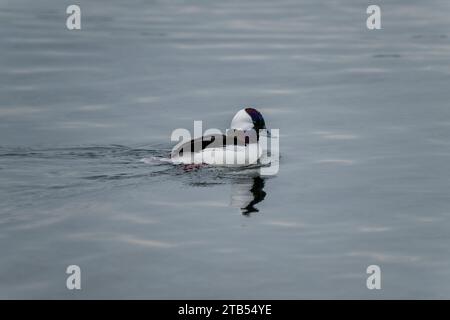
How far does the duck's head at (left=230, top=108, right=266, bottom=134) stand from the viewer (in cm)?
1688

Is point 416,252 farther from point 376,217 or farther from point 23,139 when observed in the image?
point 23,139

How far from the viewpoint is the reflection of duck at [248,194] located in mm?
14195

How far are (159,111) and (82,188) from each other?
452cm

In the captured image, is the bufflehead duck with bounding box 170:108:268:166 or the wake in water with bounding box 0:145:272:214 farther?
the bufflehead duck with bounding box 170:108:268:166

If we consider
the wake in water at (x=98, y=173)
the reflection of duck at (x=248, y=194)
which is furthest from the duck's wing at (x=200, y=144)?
the reflection of duck at (x=248, y=194)

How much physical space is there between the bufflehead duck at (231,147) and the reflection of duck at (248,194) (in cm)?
60

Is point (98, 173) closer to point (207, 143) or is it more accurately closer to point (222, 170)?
point (207, 143)

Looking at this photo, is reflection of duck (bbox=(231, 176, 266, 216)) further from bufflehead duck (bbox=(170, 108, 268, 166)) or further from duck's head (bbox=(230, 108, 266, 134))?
duck's head (bbox=(230, 108, 266, 134))

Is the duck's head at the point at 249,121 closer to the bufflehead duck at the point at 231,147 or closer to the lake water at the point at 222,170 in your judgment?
the bufflehead duck at the point at 231,147

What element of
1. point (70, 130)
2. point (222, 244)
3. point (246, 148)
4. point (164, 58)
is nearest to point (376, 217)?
point (222, 244)

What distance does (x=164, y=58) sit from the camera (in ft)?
72.5

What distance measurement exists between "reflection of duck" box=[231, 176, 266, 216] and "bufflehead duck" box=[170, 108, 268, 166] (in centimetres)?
60

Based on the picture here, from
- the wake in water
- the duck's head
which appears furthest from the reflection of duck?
the duck's head

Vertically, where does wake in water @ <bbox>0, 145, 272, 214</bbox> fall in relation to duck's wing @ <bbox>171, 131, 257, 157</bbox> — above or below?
below
